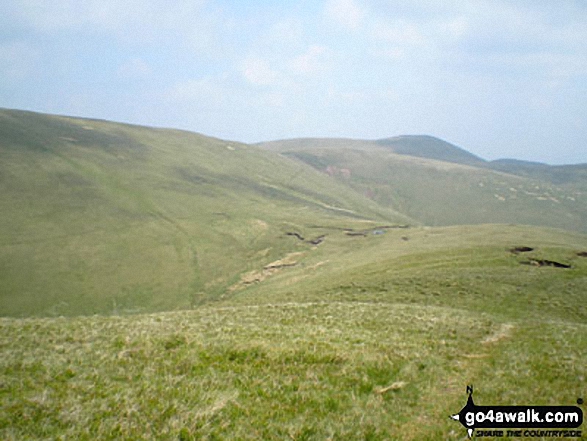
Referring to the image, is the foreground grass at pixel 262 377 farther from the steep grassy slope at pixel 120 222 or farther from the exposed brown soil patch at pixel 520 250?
the steep grassy slope at pixel 120 222

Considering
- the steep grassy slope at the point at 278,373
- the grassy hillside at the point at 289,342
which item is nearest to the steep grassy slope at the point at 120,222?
the grassy hillside at the point at 289,342

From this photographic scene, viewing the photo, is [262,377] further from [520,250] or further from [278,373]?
[520,250]

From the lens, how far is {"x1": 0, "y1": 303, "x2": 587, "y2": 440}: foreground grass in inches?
337

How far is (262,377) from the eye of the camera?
38.9 ft

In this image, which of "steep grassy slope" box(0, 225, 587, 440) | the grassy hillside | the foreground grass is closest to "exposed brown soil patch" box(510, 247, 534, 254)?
the grassy hillside

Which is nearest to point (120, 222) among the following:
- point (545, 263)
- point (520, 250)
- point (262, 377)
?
point (520, 250)

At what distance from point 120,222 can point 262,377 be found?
111 metres

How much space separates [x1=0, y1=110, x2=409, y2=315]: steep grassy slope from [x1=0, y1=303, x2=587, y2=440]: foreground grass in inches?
2227

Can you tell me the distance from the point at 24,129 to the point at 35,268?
401 ft

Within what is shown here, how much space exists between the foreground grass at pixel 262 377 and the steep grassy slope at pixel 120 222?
56575 millimetres

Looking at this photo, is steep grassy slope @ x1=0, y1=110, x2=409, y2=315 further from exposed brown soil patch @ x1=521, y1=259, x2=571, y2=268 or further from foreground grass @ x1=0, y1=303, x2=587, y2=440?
foreground grass @ x1=0, y1=303, x2=587, y2=440

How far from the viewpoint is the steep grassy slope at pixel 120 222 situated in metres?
74.4

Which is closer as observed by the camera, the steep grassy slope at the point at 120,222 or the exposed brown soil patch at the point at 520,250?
the exposed brown soil patch at the point at 520,250

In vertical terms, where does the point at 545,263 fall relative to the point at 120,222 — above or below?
above
